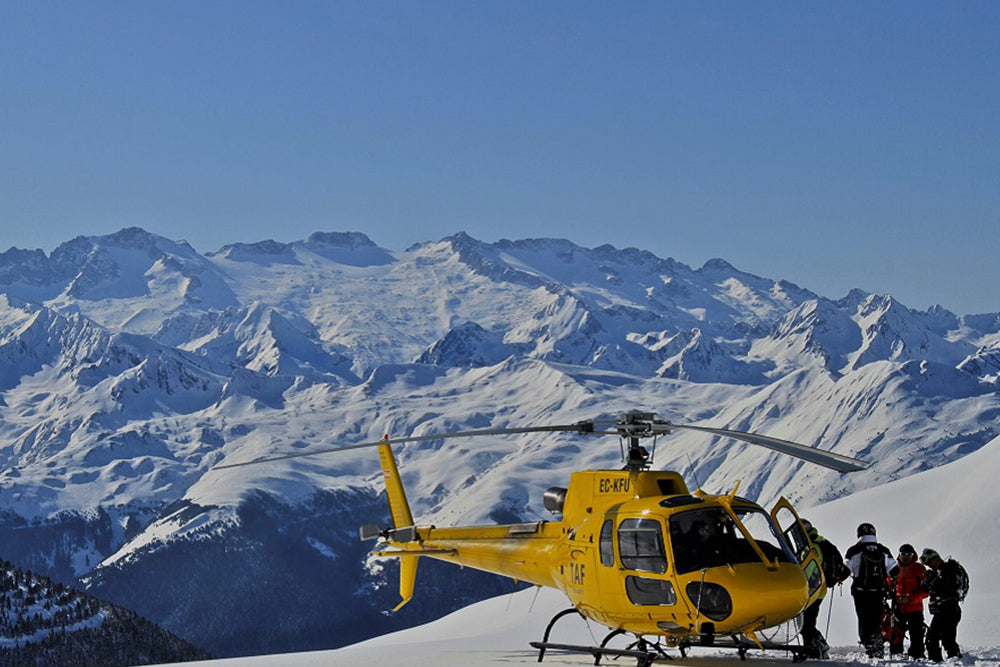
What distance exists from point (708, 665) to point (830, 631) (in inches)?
681

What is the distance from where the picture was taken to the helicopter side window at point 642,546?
2291 centimetres

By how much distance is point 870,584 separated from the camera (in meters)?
25.6

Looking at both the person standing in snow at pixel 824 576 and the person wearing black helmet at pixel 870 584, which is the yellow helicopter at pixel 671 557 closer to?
the person standing in snow at pixel 824 576

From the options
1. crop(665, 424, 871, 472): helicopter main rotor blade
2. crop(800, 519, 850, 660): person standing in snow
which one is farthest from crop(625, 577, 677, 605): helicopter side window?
crop(800, 519, 850, 660): person standing in snow

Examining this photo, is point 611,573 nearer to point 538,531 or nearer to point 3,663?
point 538,531

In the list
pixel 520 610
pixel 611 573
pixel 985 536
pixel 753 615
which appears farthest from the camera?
pixel 520 610

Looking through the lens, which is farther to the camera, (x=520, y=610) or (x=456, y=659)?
(x=520, y=610)

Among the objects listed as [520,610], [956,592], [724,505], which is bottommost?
[520,610]

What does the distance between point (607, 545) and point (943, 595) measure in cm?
631

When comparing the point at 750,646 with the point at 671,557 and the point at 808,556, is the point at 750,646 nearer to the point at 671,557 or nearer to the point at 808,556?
the point at 671,557

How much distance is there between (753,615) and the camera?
71.4 ft

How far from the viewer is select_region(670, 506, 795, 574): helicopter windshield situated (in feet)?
73.3

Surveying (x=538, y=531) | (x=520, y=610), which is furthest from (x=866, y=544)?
(x=520, y=610)

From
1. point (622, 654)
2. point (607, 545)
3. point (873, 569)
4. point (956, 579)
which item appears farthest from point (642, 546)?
point (956, 579)
